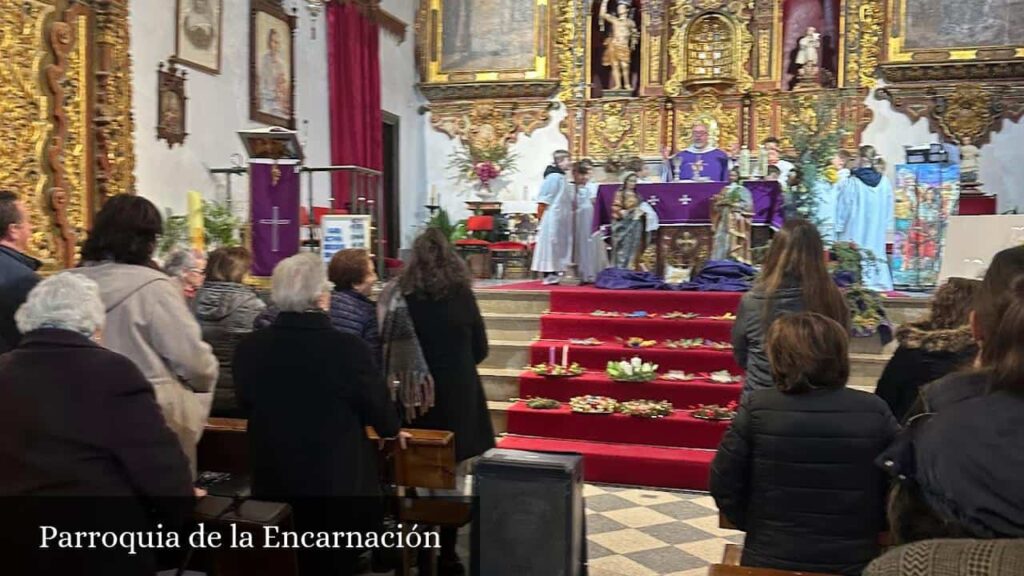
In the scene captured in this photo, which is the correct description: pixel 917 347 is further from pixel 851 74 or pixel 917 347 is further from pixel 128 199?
pixel 851 74

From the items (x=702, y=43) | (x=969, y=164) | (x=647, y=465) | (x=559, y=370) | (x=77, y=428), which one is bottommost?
(x=647, y=465)

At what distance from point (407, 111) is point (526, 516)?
37.8ft

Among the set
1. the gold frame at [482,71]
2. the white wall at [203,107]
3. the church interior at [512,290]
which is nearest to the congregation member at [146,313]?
the church interior at [512,290]

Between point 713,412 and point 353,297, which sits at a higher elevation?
point 353,297

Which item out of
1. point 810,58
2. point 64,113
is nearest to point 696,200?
point 810,58

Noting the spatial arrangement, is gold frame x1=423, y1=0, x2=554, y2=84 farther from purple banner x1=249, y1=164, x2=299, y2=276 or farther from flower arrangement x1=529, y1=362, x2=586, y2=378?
flower arrangement x1=529, y1=362, x2=586, y2=378

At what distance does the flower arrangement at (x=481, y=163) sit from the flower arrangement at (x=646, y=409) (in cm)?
750

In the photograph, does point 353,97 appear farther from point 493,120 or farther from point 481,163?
point 493,120

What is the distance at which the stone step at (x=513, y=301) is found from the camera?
320 inches

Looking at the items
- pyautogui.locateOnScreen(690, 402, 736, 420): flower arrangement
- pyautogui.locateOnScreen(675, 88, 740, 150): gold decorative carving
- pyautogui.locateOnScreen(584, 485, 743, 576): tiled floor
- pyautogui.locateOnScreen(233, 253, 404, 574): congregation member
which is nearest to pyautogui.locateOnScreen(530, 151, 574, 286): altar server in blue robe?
pyautogui.locateOnScreen(675, 88, 740, 150): gold decorative carving

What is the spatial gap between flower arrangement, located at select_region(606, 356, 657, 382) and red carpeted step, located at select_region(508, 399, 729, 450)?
0.36 metres

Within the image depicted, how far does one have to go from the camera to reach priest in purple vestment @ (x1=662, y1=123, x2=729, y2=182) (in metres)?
10.3

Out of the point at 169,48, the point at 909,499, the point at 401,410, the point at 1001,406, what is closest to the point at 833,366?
the point at 909,499

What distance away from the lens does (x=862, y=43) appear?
41.0 ft
